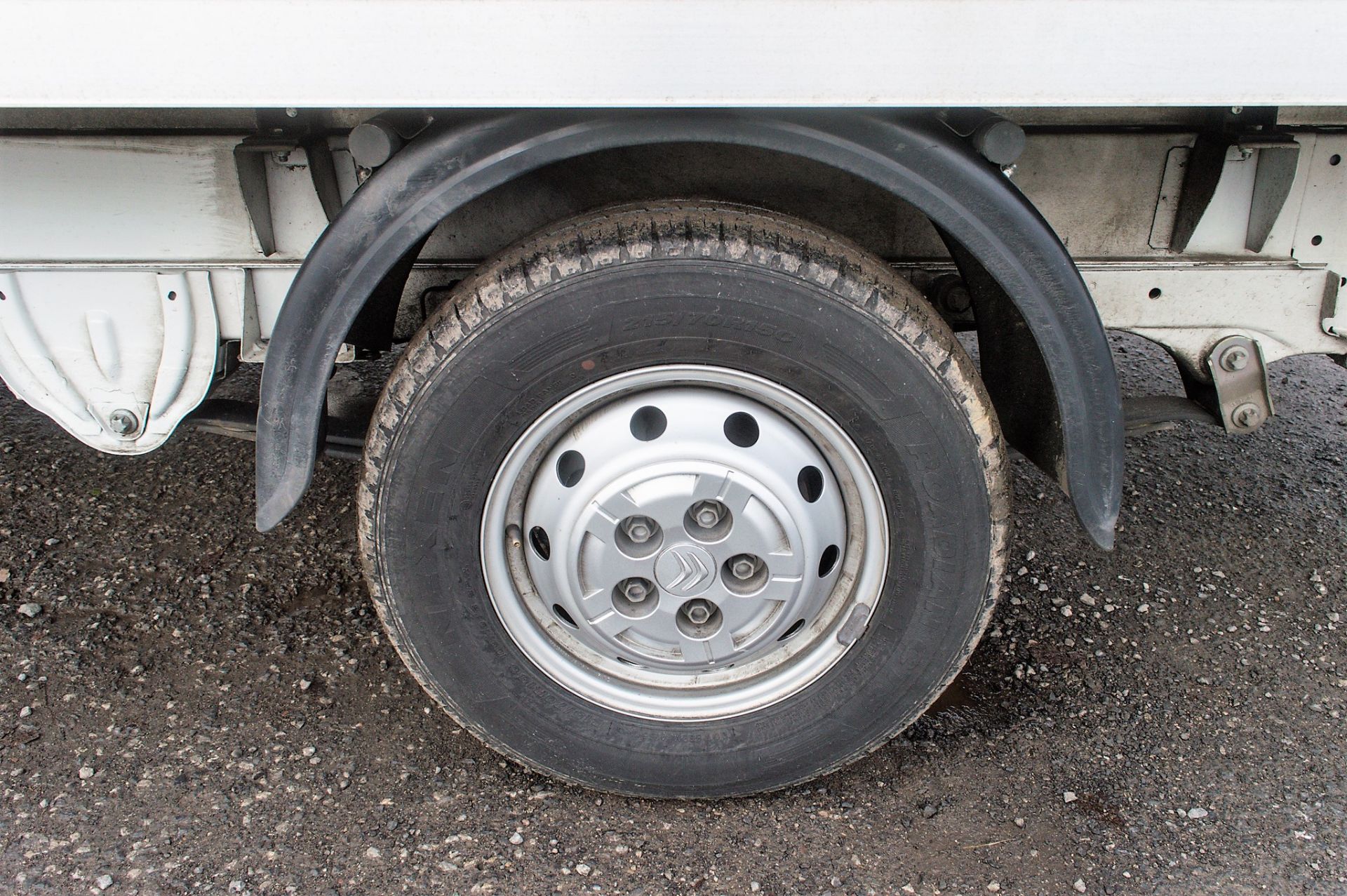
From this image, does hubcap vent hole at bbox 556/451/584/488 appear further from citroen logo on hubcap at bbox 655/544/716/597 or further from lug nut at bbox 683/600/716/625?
lug nut at bbox 683/600/716/625

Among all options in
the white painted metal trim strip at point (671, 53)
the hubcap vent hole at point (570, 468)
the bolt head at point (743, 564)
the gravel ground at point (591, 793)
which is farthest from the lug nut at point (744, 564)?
the white painted metal trim strip at point (671, 53)

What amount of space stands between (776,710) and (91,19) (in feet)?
5.47

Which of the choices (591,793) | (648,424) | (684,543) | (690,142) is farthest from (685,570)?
(690,142)

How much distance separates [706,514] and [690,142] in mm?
680

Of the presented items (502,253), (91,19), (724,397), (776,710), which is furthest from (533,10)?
(776,710)

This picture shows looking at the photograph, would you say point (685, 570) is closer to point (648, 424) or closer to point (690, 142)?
point (648, 424)

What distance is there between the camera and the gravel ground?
→ 2.00 meters

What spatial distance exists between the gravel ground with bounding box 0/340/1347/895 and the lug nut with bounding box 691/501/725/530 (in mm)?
684

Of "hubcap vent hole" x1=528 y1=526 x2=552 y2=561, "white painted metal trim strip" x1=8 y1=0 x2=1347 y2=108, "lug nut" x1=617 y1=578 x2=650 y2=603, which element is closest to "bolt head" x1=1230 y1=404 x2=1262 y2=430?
"white painted metal trim strip" x1=8 y1=0 x2=1347 y2=108

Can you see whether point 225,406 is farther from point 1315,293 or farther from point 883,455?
point 1315,293

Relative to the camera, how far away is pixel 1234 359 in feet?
6.97

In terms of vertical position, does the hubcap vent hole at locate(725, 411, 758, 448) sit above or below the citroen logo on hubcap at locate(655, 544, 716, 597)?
above

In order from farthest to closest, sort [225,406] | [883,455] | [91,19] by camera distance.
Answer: [225,406] < [883,455] < [91,19]

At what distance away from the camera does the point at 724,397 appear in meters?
1.85
